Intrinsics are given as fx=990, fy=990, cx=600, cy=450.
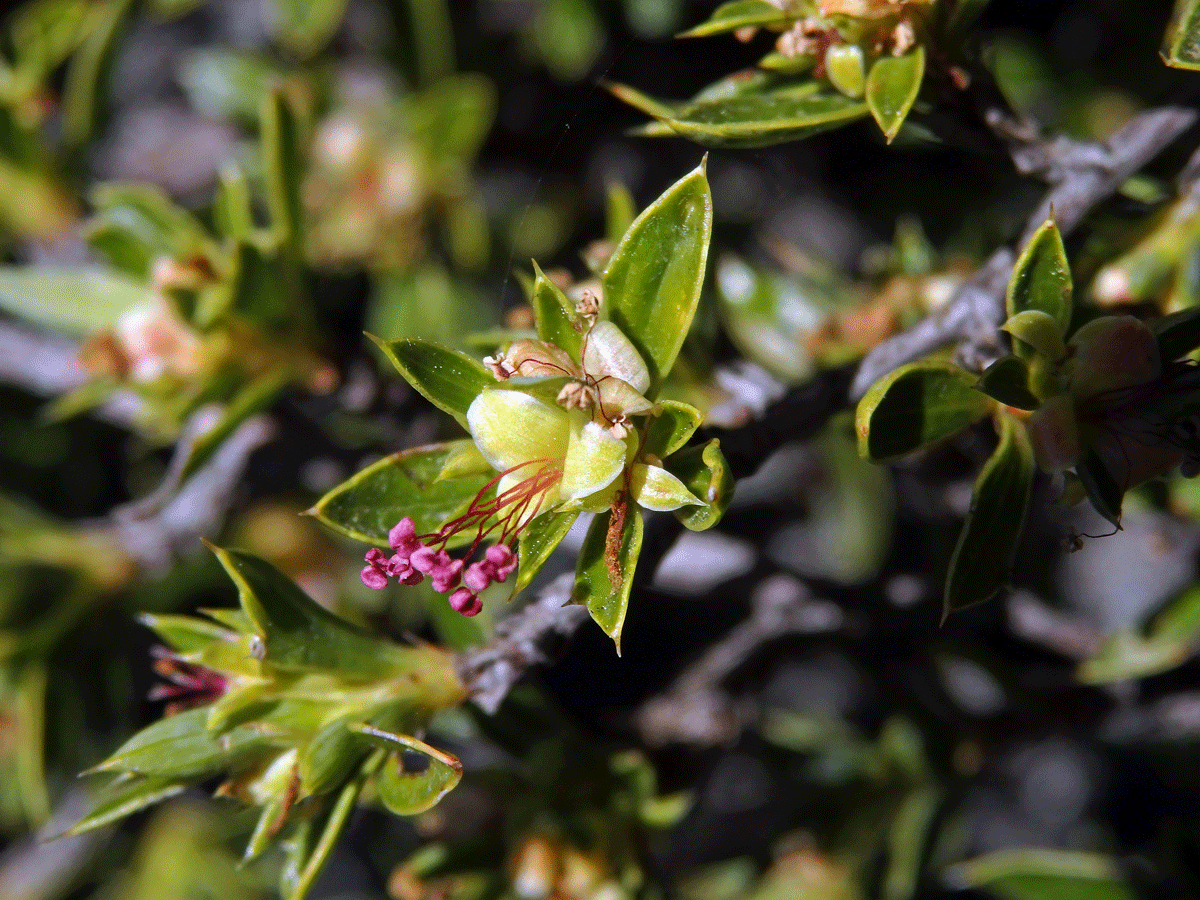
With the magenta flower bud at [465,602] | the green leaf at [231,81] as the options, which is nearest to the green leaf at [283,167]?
the magenta flower bud at [465,602]

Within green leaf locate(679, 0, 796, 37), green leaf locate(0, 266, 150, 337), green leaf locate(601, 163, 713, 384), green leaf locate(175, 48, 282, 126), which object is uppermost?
green leaf locate(679, 0, 796, 37)

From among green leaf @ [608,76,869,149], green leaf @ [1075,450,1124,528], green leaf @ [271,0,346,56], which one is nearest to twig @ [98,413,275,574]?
green leaf @ [271,0,346,56]

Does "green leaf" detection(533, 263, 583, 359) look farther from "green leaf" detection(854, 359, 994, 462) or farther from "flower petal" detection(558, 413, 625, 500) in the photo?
"green leaf" detection(854, 359, 994, 462)

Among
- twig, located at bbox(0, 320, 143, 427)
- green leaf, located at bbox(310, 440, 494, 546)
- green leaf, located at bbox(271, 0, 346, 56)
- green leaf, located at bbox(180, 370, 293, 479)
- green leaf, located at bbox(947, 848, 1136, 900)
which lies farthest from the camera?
green leaf, located at bbox(271, 0, 346, 56)

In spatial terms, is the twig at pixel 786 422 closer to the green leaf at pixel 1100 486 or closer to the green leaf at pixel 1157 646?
the green leaf at pixel 1100 486

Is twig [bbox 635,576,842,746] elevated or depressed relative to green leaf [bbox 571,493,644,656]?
depressed

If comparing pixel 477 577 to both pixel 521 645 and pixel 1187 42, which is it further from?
pixel 1187 42

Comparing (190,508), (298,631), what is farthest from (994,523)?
(190,508)
